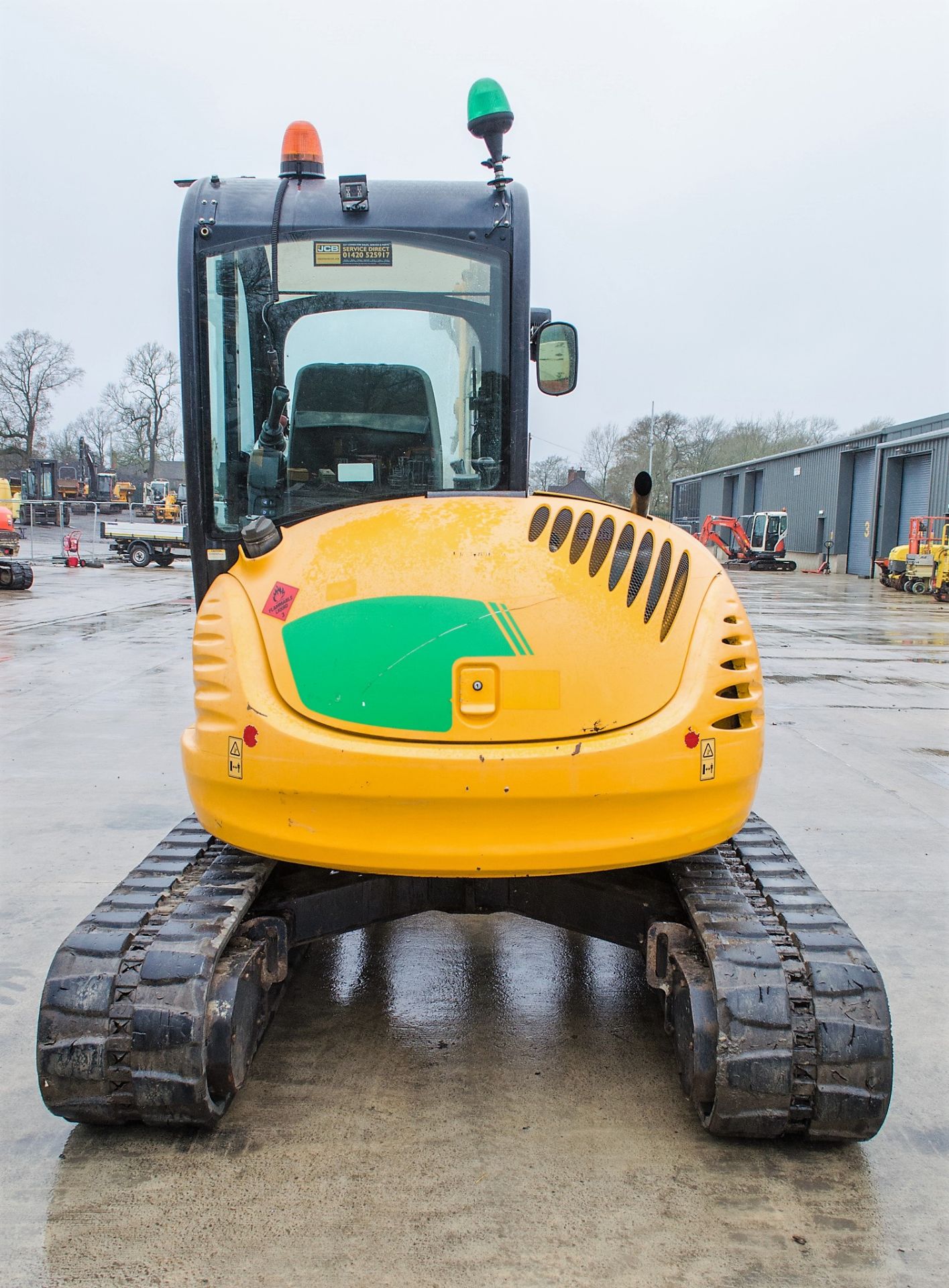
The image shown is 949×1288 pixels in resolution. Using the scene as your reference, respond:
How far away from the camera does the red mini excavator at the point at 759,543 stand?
43.3 metres

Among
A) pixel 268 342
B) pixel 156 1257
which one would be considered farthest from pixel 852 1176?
pixel 268 342

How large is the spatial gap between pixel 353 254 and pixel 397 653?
1936 millimetres

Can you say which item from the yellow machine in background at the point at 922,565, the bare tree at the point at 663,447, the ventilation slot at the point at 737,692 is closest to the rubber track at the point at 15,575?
the ventilation slot at the point at 737,692

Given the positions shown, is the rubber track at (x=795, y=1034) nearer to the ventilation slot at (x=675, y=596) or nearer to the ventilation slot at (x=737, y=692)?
the ventilation slot at (x=737, y=692)

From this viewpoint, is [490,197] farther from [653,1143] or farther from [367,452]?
[653,1143]

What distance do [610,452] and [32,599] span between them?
4876 centimetres

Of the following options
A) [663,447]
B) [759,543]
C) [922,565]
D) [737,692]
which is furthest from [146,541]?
[663,447]

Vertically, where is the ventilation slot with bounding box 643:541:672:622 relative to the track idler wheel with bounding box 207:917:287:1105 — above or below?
above

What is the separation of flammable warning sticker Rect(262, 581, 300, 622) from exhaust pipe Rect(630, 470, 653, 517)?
96 cm

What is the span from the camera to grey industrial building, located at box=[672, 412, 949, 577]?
36.0 meters

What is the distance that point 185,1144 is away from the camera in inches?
109

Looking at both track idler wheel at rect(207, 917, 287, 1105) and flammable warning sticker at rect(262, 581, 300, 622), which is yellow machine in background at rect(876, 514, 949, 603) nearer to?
track idler wheel at rect(207, 917, 287, 1105)

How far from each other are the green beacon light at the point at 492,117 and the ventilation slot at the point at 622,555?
1.82 meters

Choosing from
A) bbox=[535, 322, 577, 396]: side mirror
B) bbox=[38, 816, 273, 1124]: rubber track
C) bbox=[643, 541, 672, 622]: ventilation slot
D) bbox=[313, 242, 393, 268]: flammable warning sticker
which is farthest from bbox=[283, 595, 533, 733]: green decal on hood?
bbox=[313, 242, 393, 268]: flammable warning sticker
